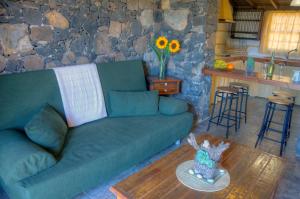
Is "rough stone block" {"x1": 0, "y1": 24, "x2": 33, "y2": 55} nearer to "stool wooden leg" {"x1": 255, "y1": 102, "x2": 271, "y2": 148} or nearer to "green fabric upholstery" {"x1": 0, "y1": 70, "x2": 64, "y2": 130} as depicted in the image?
"green fabric upholstery" {"x1": 0, "y1": 70, "x2": 64, "y2": 130}

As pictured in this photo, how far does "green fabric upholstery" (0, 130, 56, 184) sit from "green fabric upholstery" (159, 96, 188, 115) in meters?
1.45

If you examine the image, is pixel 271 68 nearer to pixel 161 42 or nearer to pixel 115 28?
pixel 161 42

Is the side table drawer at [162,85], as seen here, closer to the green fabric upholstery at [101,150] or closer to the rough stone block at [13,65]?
the green fabric upholstery at [101,150]

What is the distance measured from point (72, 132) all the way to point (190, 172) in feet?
4.07

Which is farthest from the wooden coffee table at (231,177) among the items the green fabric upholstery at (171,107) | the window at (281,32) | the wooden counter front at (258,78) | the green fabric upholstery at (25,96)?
the window at (281,32)

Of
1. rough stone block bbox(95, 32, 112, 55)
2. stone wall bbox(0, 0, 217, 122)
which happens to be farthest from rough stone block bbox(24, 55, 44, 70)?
rough stone block bbox(95, 32, 112, 55)

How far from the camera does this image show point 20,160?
1.53 m

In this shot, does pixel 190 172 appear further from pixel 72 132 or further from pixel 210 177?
pixel 72 132

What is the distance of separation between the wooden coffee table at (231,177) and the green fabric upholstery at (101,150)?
0.40 meters

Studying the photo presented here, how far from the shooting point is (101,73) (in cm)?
281

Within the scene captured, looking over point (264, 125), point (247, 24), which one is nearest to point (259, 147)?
point (264, 125)

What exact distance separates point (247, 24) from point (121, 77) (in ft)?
13.4

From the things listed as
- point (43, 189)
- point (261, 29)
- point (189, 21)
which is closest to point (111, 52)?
point (189, 21)

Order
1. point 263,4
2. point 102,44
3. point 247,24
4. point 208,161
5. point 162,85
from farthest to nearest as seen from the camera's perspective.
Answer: point 247,24, point 263,4, point 162,85, point 102,44, point 208,161
